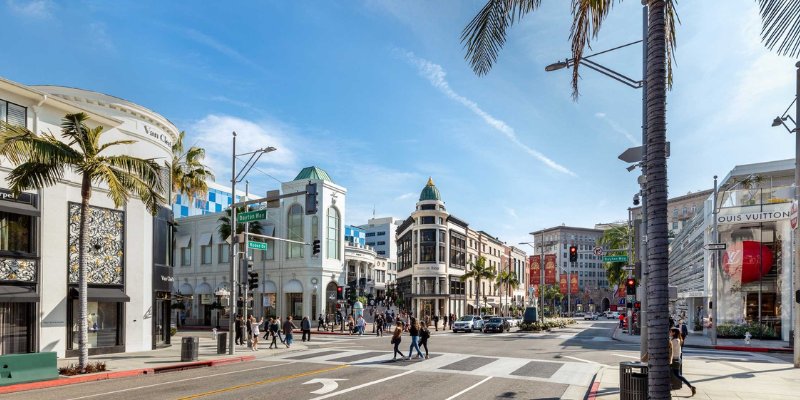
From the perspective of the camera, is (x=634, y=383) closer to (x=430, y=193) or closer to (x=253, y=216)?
(x=253, y=216)

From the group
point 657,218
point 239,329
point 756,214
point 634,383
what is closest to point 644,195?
point 634,383

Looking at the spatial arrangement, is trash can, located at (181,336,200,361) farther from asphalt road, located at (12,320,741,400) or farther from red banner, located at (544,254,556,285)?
red banner, located at (544,254,556,285)

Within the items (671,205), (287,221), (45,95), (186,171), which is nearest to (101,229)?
(45,95)

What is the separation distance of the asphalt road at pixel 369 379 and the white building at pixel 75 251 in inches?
256

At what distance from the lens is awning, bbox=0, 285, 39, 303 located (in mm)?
21766

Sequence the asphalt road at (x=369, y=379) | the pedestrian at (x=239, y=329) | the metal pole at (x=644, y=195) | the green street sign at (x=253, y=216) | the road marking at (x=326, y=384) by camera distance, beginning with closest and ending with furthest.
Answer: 1. the asphalt road at (x=369, y=379)
2. the road marking at (x=326, y=384)
3. the metal pole at (x=644, y=195)
4. the green street sign at (x=253, y=216)
5. the pedestrian at (x=239, y=329)

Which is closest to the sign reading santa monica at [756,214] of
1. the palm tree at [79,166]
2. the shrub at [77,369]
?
the palm tree at [79,166]

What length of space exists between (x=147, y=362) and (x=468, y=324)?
108 feet

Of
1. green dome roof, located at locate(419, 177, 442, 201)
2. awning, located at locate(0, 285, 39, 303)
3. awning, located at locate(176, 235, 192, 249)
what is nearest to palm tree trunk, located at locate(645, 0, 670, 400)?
awning, located at locate(0, 285, 39, 303)

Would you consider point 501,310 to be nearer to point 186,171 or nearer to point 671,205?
point 671,205

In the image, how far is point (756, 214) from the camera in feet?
135

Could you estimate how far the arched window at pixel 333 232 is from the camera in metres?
56.7

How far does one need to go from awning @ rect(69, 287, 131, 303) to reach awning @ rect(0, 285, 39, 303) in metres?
1.65

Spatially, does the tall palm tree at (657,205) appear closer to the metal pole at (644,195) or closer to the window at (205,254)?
the metal pole at (644,195)
